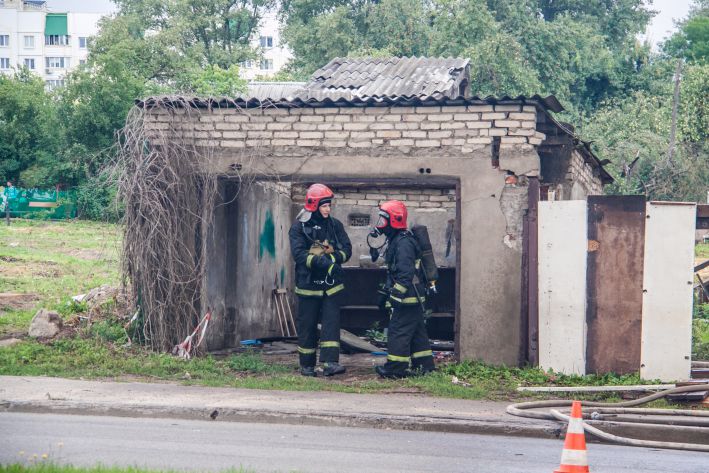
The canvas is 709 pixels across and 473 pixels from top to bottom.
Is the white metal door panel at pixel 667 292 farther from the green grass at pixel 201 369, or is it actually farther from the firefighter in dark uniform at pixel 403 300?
the firefighter in dark uniform at pixel 403 300

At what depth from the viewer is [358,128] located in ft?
38.7

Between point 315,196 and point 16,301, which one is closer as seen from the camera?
point 315,196

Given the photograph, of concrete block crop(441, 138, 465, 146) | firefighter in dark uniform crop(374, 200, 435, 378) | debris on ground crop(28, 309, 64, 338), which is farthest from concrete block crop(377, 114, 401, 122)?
debris on ground crop(28, 309, 64, 338)

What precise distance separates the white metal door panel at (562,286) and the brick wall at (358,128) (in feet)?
3.16

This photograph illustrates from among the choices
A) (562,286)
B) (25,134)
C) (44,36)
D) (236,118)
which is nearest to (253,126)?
(236,118)

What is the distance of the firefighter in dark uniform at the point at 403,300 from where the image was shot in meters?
10.7

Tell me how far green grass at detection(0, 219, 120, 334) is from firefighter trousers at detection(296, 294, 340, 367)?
279 cm

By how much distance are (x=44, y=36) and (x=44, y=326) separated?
8073 cm

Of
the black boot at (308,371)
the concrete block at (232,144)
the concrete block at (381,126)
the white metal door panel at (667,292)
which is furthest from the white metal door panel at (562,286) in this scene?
the concrete block at (232,144)

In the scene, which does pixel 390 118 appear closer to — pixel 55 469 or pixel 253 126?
pixel 253 126

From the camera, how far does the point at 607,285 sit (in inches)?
424

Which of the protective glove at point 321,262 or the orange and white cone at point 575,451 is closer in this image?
the orange and white cone at point 575,451

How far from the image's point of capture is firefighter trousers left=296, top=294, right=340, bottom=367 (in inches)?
433

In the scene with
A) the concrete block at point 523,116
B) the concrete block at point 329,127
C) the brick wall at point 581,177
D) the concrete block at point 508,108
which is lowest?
the brick wall at point 581,177
